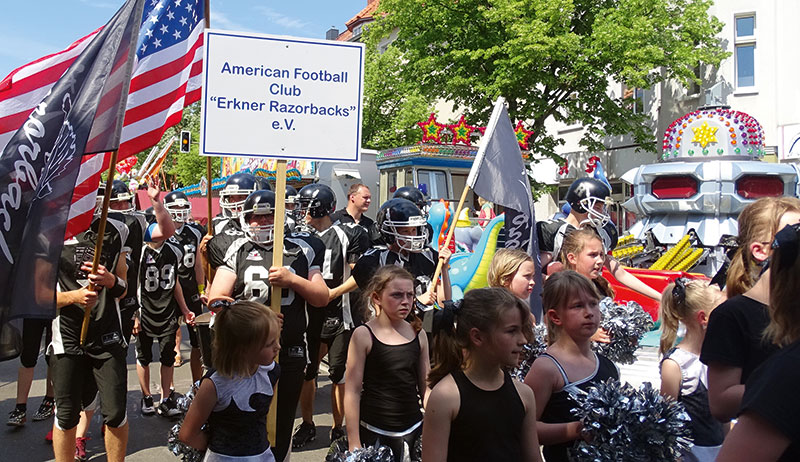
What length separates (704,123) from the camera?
13.6 m

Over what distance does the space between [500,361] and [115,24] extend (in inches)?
121

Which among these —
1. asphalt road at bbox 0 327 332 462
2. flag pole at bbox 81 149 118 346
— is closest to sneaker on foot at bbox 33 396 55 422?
asphalt road at bbox 0 327 332 462

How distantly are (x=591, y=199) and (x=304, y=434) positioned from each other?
310 centimetres

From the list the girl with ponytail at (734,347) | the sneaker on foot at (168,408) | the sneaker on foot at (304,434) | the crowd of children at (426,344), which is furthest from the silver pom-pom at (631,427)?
the sneaker on foot at (168,408)

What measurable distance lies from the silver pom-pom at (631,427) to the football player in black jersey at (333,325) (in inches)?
131

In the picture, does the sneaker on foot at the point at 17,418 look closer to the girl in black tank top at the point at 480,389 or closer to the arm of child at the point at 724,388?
the girl in black tank top at the point at 480,389

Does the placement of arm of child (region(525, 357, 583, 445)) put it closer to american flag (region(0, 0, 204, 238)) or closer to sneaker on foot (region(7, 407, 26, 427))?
american flag (region(0, 0, 204, 238))

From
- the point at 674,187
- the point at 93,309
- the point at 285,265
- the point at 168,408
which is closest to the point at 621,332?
the point at 285,265

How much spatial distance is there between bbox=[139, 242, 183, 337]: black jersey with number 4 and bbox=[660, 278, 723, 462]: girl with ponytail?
5.13 m

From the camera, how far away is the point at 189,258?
25.6 feet

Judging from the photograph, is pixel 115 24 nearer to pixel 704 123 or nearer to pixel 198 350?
pixel 198 350

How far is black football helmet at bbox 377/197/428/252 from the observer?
4.86m

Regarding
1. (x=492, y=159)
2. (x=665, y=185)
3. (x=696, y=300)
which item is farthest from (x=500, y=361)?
(x=665, y=185)

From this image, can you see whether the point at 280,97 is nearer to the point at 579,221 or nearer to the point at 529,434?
the point at 529,434
